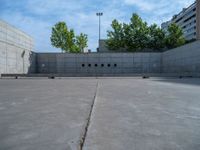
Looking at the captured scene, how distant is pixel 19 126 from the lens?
3.97 metres

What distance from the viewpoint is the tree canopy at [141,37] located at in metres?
52.9

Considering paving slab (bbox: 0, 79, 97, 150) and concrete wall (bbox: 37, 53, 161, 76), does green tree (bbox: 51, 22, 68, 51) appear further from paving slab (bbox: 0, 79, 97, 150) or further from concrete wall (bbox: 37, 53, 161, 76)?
paving slab (bbox: 0, 79, 97, 150)

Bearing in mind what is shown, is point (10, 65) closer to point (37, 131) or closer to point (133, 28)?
point (37, 131)

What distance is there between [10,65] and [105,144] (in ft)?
92.3

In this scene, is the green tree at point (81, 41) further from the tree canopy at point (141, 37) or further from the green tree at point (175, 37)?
the green tree at point (175, 37)

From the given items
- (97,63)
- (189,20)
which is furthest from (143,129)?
(189,20)

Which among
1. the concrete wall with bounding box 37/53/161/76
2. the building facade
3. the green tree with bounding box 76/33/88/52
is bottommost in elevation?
the concrete wall with bounding box 37/53/161/76

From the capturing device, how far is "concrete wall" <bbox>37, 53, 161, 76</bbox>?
37.6 meters

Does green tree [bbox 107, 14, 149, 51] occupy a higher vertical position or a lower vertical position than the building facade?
lower

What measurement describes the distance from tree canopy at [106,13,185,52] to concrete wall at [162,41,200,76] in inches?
764

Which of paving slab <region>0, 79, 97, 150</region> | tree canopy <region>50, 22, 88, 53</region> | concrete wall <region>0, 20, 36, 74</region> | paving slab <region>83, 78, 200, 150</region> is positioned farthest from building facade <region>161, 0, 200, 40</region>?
paving slab <region>0, 79, 97, 150</region>

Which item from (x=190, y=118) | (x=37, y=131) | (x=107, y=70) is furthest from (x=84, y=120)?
(x=107, y=70)

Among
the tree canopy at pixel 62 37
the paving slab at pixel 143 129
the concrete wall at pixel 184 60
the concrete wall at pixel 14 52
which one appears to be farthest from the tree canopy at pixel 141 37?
the paving slab at pixel 143 129

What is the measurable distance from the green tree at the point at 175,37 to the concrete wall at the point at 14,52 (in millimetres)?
30181
